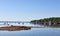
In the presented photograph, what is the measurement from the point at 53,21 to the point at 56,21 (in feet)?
6.29

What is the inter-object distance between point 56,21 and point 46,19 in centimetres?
1286

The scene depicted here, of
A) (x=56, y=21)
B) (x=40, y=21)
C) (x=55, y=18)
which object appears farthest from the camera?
(x=40, y=21)

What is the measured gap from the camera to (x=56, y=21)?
106 metres

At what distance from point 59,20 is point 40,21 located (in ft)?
74.8

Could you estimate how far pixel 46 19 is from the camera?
118m

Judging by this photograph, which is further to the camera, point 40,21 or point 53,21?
point 40,21

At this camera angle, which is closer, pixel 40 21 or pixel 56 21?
pixel 56 21

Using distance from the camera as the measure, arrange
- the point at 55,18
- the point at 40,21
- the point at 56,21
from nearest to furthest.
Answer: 1. the point at 56,21
2. the point at 55,18
3. the point at 40,21

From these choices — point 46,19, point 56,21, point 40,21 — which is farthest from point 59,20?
point 40,21

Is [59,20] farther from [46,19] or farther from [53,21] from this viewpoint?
[46,19]

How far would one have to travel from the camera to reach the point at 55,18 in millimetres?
115000

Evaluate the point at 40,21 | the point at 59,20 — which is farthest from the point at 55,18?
the point at 40,21

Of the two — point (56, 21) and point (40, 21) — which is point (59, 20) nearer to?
point (56, 21)

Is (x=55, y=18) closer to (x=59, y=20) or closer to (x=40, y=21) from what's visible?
(x=59, y=20)
